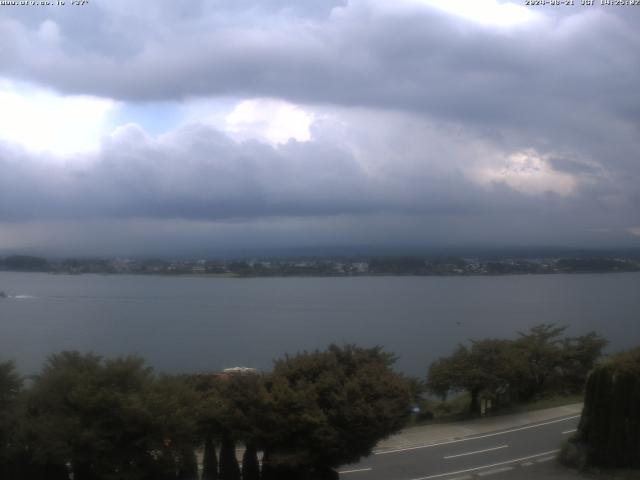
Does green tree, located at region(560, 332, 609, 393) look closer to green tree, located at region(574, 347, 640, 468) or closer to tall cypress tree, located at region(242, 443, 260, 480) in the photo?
green tree, located at region(574, 347, 640, 468)

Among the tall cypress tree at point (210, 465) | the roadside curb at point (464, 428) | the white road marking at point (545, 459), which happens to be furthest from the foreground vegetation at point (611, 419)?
the tall cypress tree at point (210, 465)

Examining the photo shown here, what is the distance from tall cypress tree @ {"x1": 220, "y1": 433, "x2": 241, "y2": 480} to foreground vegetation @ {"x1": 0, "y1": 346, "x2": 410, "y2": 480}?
21mm

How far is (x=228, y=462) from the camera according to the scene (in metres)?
14.8

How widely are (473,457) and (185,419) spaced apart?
29.0 ft

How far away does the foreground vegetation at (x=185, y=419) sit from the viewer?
12977 mm

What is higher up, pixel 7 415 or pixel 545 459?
pixel 7 415

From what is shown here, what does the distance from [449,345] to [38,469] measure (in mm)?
40523

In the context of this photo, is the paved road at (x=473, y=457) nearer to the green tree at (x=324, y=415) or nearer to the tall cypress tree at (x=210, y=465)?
the green tree at (x=324, y=415)

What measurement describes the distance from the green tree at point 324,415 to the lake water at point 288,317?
12841mm

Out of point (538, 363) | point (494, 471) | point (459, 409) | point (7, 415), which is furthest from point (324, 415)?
point (538, 363)

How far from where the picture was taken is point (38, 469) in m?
13.2

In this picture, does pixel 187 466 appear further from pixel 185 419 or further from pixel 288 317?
pixel 288 317

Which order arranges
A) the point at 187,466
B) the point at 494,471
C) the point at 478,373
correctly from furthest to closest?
the point at 478,373 → the point at 494,471 → the point at 187,466

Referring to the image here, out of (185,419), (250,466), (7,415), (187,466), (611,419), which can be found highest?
→ (7,415)
